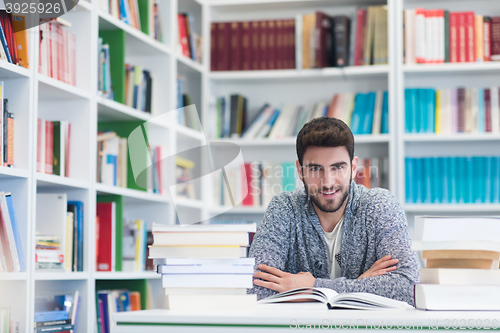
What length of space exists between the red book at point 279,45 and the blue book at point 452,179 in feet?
3.66

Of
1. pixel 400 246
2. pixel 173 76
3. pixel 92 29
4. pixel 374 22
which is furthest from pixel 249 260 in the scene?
pixel 374 22

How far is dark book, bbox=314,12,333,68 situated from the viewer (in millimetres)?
3500

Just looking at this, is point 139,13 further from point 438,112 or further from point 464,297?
point 464,297

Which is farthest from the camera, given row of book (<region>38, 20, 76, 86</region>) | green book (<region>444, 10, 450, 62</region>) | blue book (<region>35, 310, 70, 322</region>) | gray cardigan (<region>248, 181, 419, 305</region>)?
green book (<region>444, 10, 450, 62</region>)

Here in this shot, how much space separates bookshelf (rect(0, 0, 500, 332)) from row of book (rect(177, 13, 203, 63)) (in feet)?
0.23

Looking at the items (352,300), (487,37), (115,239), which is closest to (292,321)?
(352,300)

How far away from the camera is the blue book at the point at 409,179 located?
10.8ft

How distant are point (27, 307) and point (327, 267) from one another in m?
1.04

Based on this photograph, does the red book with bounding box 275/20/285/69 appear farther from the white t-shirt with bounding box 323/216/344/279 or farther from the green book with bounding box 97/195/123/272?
the white t-shirt with bounding box 323/216/344/279

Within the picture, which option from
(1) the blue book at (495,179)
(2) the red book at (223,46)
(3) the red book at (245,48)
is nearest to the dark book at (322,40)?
(3) the red book at (245,48)

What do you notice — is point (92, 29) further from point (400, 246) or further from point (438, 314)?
point (438, 314)

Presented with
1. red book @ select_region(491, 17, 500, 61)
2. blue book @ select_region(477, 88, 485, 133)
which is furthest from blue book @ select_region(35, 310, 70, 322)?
red book @ select_region(491, 17, 500, 61)

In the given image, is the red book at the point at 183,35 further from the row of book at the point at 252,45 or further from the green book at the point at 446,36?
the green book at the point at 446,36

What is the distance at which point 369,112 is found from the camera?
3.46 metres
